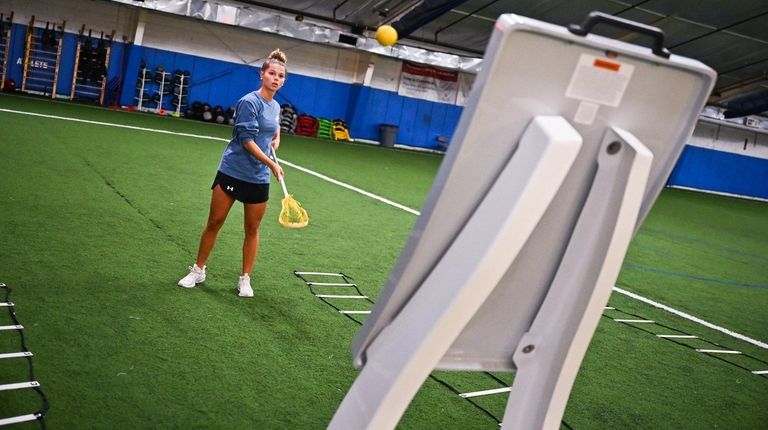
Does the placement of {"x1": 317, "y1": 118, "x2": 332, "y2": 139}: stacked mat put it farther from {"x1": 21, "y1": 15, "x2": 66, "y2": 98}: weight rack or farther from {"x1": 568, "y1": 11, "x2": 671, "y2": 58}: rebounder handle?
{"x1": 568, "y1": 11, "x2": 671, "y2": 58}: rebounder handle

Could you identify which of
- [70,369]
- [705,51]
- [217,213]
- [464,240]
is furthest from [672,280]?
[705,51]

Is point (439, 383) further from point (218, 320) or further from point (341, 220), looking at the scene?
point (341, 220)

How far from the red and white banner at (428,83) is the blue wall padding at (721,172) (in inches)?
413

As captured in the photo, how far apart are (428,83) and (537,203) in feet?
80.1

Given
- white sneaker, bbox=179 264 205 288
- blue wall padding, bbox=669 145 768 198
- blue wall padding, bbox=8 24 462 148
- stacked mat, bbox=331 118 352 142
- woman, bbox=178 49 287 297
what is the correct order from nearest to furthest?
woman, bbox=178 49 287 297 → white sneaker, bbox=179 264 205 288 → blue wall padding, bbox=8 24 462 148 → stacked mat, bbox=331 118 352 142 → blue wall padding, bbox=669 145 768 198

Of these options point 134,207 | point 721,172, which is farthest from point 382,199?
point 721,172

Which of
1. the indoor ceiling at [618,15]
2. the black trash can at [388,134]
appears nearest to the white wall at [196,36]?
the indoor ceiling at [618,15]

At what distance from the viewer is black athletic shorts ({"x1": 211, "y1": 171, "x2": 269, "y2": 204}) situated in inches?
216

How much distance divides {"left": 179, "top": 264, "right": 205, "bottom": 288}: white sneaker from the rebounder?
4.02 metres

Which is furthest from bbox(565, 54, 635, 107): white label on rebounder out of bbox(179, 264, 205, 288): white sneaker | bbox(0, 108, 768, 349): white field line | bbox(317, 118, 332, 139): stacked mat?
bbox(317, 118, 332, 139): stacked mat

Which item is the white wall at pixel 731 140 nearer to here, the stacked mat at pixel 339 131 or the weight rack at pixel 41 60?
the stacked mat at pixel 339 131

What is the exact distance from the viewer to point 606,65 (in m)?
1.74

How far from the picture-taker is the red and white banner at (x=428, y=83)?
82.8ft

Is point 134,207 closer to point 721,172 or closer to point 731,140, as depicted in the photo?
point 721,172
